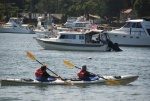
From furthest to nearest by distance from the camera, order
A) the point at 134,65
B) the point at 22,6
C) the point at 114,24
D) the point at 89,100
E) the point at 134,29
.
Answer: the point at 22,6
the point at 114,24
the point at 134,29
the point at 134,65
the point at 89,100

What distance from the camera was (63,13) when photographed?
158 m

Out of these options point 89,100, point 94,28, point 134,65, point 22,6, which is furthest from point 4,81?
point 22,6

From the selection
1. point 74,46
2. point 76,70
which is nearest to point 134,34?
point 74,46

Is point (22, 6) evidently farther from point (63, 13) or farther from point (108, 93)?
point (108, 93)

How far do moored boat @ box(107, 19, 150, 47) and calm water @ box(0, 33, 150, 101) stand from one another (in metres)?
2.26

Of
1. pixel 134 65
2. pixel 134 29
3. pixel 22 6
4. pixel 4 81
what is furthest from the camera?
pixel 22 6

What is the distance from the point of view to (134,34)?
263 ft

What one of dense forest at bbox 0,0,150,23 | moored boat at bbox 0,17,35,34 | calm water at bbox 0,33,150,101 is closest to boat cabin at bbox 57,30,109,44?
calm water at bbox 0,33,150,101

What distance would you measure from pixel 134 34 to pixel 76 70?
3122 centimetres

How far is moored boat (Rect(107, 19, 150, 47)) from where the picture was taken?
80.1 meters

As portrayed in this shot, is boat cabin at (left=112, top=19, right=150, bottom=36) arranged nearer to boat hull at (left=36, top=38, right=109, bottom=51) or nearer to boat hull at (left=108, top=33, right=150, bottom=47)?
boat hull at (left=108, top=33, right=150, bottom=47)

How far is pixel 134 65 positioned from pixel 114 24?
267 feet

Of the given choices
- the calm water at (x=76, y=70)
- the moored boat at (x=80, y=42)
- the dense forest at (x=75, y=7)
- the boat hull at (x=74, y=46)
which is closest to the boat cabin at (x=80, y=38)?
the moored boat at (x=80, y=42)

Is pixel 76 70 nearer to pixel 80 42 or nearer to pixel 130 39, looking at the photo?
pixel 80 42
